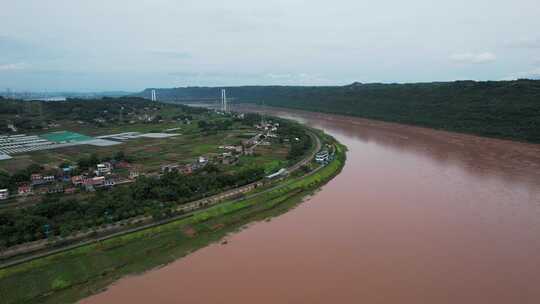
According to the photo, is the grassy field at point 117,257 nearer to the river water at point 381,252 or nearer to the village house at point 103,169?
the river water at point 381,252

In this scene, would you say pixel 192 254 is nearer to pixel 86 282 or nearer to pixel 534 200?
pixel 86 282

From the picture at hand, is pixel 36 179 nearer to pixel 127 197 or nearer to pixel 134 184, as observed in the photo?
pixel 134 184

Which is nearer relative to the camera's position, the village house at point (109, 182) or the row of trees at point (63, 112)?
the village house at point (109, 182)

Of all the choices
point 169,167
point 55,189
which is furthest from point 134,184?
point 169,167

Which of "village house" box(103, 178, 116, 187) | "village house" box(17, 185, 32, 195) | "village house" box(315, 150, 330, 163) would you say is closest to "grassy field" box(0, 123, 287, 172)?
"village house" box(315, 150, 330, 163)

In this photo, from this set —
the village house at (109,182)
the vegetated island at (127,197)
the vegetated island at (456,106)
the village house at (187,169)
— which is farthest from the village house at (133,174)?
the vegetated island at (456,106)

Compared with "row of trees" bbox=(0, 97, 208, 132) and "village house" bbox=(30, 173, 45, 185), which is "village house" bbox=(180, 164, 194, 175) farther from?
"row of trees" bbox=(0, 97, 208, 132)

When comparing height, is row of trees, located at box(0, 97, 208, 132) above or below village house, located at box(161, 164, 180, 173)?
above
